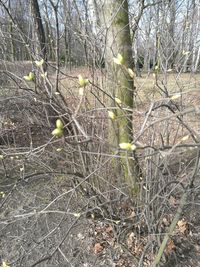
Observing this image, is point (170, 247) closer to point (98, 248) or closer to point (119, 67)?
point (98, 248)

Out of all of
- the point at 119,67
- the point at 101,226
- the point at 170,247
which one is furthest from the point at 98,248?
the point at 119,67

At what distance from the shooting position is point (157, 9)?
274 centimetres

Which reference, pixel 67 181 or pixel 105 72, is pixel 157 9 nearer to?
pixel 105 72

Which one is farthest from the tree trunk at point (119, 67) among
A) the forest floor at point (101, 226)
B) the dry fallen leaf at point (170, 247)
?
the dry fallen leaf at point (170, 247)

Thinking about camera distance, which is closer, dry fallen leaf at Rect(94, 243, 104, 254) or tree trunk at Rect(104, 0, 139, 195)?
tree trunk at Rect(104, 0, 139, 195)

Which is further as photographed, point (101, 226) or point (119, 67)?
point (101, 226)

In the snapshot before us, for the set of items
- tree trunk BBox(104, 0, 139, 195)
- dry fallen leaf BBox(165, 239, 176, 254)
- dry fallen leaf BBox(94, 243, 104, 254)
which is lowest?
dry fallen leaf BBox(94, 243, 104, 254)

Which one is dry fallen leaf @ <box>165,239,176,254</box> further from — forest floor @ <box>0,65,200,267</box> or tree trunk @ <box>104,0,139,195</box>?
tree trunk @ <box>104,0,139,195</box>

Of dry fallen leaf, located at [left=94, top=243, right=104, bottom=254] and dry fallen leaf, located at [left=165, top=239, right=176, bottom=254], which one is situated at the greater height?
dry fallen leaf, located at [left=165, top=239, right=176, bottom=254]

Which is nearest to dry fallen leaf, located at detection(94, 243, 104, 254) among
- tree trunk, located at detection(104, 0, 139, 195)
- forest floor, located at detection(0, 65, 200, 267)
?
forest floor, located at detection(0, 65, 200, 267)

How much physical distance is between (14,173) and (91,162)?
187 centimetres

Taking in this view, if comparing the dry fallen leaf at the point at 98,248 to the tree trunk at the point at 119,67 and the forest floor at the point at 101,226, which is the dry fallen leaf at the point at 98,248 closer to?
the forest floor at the point at 101,226

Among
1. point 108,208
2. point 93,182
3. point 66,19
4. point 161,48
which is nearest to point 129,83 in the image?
point 161,48

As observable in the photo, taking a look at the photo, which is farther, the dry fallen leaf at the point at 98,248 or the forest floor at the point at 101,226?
the dry fallen leaf at the point at 98,248
